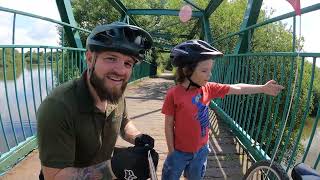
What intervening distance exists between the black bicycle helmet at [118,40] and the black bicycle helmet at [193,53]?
932 millimetres

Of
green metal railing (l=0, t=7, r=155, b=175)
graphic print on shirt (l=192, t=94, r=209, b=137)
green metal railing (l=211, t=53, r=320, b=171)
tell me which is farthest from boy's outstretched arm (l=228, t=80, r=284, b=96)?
green metal railing (l=0, t=7, r=155, b=175)

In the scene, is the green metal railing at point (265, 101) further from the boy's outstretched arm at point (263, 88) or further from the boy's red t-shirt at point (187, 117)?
the boy's red t-shirt at point (187, 117)

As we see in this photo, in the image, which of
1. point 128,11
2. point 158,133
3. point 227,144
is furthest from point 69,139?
point 128,11

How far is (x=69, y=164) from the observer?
165 cm

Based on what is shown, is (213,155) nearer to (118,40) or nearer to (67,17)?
(118,40)

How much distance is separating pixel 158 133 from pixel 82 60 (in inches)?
81.7

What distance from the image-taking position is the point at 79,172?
1.73 meters

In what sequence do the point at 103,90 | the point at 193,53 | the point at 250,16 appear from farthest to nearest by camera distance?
1. the point at 250,16
2. the point at 193,53
3. the point at 103,90

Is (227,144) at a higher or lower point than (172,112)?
lower

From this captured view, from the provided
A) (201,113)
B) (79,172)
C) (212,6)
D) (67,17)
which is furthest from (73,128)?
(212,6)

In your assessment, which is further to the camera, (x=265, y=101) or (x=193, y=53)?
(x=265, y=101)

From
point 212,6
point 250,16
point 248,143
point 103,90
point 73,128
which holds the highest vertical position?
point 212,6

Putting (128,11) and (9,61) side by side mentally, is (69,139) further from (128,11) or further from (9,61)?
(128,11)

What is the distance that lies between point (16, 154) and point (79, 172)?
2378 millimetres
